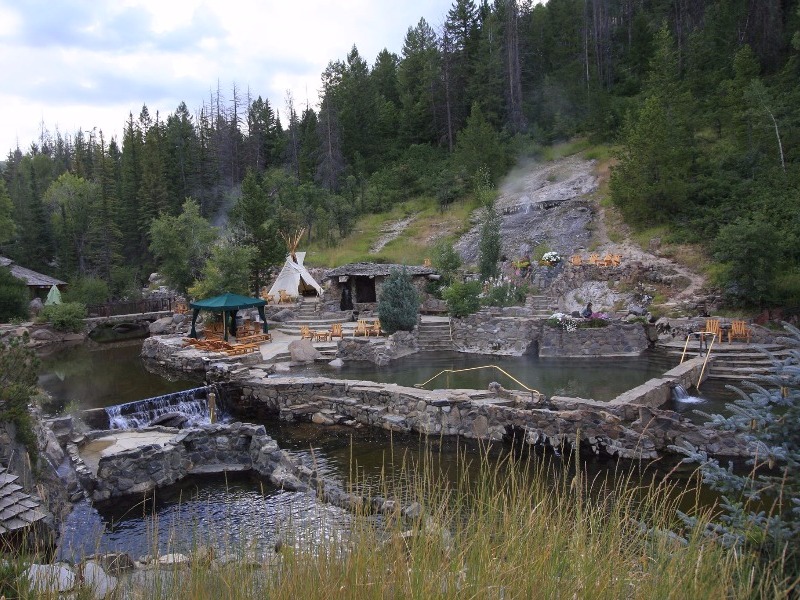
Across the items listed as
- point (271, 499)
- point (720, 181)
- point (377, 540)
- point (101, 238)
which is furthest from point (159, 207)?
point (377, 540)

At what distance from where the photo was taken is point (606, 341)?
1736 cm

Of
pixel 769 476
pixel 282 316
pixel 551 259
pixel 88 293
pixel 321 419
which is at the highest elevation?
pixel 551 259

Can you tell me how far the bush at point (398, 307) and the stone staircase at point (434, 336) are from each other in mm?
560

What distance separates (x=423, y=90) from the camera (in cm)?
4828

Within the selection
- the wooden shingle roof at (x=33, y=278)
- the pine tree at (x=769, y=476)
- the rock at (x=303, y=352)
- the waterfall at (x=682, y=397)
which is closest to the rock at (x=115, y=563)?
the pine tree at (x=769, y=476)

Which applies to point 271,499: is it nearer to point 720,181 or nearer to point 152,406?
point 152,406

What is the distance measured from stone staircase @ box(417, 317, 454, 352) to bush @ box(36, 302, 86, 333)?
1720 centimetres

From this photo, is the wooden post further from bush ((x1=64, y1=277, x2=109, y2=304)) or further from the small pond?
bush ((x1=64, y1=277, x2=109, y2=304))

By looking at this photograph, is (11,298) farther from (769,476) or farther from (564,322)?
(769,476)

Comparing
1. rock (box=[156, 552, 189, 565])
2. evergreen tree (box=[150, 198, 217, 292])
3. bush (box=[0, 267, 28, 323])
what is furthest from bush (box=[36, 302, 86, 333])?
rock (box=[156, 552, 189, 565])

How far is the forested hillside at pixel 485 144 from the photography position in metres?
24.2

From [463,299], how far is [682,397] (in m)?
9.14

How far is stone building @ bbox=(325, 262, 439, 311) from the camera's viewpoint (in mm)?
25120

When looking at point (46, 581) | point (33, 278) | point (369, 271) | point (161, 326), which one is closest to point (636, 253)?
point (369, 271)
